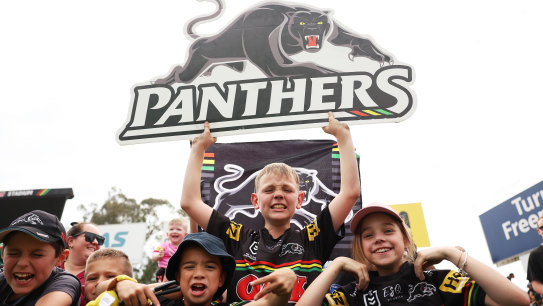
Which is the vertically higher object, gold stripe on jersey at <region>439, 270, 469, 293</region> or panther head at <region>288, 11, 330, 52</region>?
panther head at <region>288, 11, 330, 52</region>

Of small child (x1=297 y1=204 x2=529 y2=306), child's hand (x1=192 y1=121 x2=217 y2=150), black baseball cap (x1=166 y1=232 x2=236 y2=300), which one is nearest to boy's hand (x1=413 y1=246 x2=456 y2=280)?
small child (x1=297 y1=204 x2=529 y2=306)

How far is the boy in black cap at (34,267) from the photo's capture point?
7.56 feet

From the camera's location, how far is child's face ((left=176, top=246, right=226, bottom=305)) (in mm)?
2109

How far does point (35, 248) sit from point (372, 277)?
200 cm

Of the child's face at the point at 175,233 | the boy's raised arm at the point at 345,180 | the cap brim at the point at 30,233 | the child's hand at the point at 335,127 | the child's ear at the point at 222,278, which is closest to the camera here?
the child's ear at the point at 222,278

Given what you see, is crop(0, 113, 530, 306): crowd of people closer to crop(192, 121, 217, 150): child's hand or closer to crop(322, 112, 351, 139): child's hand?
crop(322, 112, 351, 139): child's hand

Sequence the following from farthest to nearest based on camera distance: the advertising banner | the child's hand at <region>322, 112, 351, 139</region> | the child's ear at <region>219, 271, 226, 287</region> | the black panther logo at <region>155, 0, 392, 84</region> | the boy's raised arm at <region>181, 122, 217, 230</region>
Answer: the advertising banner < the black panther logo at <region>155, 0, 392, 84</region> < the child's hand at <region>322, 112, 351, 139</region> < the boy's raised arm at <region>181, 122, 217, 230</region> < the child's ear at <region>219, 271, 226, 287</region>

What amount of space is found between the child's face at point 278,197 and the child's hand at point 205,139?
66cm

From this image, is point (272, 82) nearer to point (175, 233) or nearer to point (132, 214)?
point (175, 233)

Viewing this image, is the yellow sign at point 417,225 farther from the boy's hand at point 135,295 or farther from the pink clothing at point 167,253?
the boy's hand at point 135,295

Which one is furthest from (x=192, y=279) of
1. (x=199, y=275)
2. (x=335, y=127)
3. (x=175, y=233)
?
(x=175, y=233)

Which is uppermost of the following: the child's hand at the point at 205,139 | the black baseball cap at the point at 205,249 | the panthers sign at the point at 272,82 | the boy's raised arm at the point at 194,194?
the panthers sign at the point at 272,82

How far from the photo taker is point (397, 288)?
2.19 metres

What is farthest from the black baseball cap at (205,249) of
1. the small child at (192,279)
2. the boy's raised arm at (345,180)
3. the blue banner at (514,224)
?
the blue banner at (514,224)
